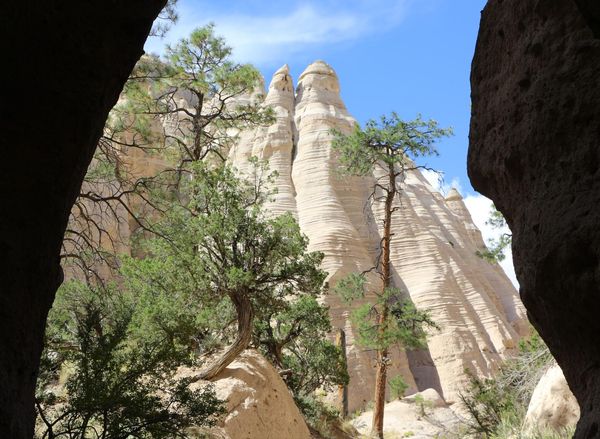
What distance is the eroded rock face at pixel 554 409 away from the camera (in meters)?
12.9

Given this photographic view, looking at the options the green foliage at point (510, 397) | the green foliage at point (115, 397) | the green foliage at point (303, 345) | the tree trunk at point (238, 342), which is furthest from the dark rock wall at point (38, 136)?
the green foliage at point (303, 345)

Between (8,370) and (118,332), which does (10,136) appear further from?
(118,332)

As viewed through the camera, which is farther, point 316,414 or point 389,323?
point 389,323

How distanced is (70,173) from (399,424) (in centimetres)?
2340

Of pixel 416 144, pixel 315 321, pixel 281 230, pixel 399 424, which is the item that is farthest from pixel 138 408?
pixel 399 424

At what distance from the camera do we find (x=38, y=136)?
383 cm

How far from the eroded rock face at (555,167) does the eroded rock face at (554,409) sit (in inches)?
365

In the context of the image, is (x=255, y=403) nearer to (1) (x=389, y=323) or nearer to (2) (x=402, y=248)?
(1) (x=389, y=323)

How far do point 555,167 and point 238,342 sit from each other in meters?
10.4

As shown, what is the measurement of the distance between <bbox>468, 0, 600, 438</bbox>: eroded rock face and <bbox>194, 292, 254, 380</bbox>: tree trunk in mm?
9070

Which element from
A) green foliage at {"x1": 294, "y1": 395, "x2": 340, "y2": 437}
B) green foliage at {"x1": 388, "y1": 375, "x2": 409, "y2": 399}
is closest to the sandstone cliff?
green foliage at {"x1": 388, "y1": 375, "x2": 409, "y2": 399}

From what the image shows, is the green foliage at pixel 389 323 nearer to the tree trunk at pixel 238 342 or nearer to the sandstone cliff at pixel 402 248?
the tree trunk at pixel 238 342

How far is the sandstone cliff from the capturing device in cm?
3538

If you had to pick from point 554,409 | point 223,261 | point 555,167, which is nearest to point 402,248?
point 223,261
